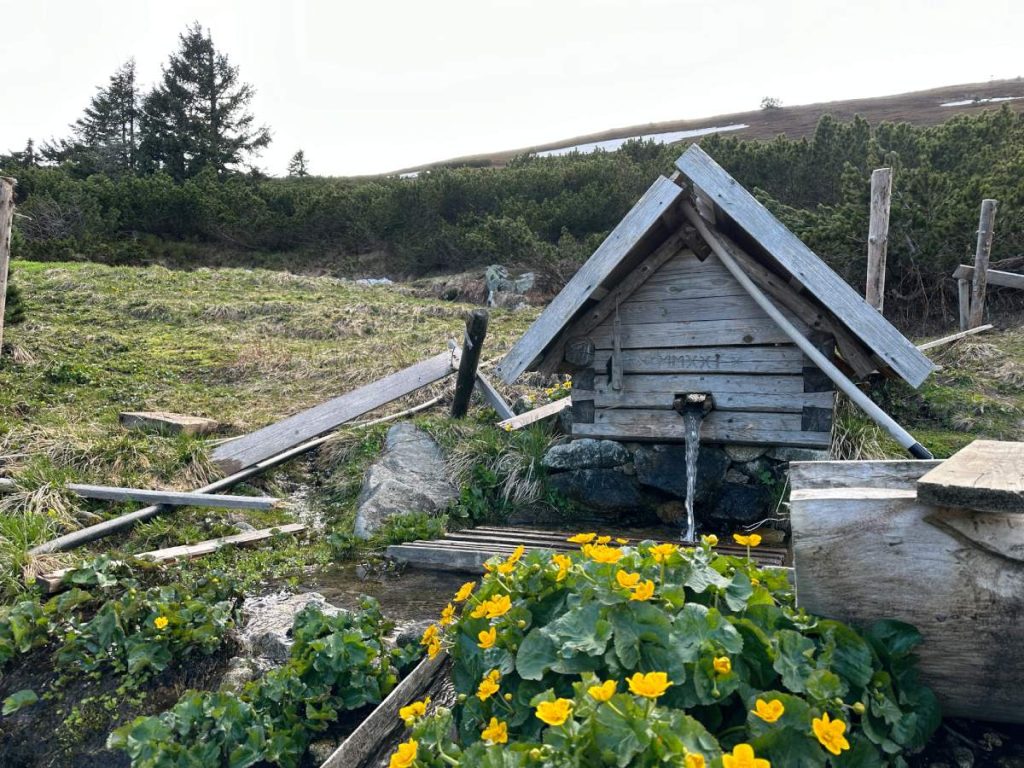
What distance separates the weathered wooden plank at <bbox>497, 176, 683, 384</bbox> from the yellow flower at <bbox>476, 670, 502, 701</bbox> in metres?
3.39

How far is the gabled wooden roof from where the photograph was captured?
474cm

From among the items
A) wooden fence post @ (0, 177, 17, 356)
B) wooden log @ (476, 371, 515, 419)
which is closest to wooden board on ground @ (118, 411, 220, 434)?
wooden fence post @ (0, 177, 17, 356)

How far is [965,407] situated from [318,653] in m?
7.91

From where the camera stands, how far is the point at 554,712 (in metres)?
1.70

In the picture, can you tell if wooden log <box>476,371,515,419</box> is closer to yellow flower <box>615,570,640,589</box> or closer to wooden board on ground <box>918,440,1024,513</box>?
yellow flower <box>615,570,640,589</box>

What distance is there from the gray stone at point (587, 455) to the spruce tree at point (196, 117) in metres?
29.6

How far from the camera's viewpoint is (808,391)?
547cm

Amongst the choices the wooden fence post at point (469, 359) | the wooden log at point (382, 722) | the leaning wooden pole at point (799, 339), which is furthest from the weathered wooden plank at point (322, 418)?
the wooden log at point (382, 722)

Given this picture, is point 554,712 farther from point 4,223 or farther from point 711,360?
point 4,223

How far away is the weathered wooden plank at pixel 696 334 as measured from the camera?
5.54 meters

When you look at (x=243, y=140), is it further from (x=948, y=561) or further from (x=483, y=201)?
(x=948, y=561)

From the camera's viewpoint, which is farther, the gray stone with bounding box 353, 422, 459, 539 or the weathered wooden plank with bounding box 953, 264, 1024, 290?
the weathered wooden plank with bounding box 953, 264, 1024, 290

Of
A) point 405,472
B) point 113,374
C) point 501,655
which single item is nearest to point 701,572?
point 501,655

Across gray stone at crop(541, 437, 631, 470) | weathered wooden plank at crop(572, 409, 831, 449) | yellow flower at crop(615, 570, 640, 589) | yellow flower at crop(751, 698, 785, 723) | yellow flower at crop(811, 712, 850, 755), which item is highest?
yellow flower at crop(615, 570, 640, 589)
